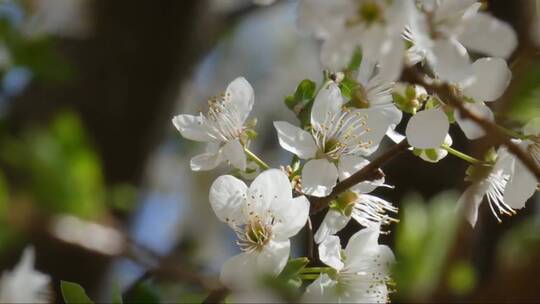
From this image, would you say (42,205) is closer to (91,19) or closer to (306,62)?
(91,19)

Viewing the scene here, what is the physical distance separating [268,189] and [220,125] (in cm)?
10

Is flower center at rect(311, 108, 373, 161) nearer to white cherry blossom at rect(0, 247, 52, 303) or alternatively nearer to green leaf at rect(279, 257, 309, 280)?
green leaf at rect(279, 257, 309, 280)

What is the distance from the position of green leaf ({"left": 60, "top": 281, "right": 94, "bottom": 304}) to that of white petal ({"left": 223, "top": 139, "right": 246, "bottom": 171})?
0.52ft

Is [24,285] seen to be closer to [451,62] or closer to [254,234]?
[254,234]

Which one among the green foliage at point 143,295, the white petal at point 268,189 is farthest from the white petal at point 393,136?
the green foliage at point 143,295

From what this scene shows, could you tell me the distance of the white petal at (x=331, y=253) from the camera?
69 centimetres

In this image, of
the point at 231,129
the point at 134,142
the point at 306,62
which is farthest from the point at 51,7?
the point at 231,129

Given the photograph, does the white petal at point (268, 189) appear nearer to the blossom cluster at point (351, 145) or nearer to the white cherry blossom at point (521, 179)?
the blossom cluster at point (351, 145)

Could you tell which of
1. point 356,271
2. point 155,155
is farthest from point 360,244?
point 155,155

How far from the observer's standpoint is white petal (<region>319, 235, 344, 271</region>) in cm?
69

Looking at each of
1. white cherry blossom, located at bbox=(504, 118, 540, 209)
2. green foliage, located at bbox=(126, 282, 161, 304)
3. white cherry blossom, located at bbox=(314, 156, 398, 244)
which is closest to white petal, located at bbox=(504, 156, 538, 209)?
white cherry blossom, located at bbox=(504, 118, 540, 209)

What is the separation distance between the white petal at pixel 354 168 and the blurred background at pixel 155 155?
48 millimetres

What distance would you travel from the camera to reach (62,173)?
22.6 inches

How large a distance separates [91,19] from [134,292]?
1.55 meters
